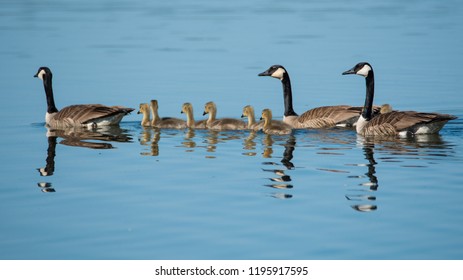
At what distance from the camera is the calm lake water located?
32.1 feet

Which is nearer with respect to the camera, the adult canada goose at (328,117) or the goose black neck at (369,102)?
the goose black neck at (369,102)

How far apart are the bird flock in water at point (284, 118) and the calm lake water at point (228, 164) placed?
28cm

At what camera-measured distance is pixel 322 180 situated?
12.5 metres

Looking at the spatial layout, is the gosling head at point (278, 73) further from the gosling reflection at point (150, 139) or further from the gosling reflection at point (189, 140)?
the gosling reflection at point (150, 139)

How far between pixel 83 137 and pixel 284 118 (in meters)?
4.49

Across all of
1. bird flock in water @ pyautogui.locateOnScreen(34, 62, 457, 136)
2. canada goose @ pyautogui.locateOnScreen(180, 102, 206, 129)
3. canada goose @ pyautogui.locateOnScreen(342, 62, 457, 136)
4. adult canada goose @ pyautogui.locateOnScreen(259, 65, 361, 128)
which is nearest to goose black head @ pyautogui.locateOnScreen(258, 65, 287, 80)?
bird flock in water @ pyautogui.locateOnScreen(34, 62, 457, 136)

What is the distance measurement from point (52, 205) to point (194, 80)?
1361cm

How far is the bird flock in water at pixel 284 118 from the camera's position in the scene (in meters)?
16.3

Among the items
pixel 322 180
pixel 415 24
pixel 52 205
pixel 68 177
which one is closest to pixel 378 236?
pixel 322 180

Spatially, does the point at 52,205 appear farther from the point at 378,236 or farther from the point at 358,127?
the point at 358,127

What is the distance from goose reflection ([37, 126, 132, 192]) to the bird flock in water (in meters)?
0.24

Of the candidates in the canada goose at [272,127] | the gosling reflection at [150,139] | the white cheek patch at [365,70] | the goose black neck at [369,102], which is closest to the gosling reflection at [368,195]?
the canada goose at [272,127]

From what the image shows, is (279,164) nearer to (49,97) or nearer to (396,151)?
(396,151)

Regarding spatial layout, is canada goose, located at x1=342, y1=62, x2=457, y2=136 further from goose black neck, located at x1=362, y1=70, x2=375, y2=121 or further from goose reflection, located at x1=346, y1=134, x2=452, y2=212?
goose black neck, located at x1=362, y1=70, x2=375, y2=121
